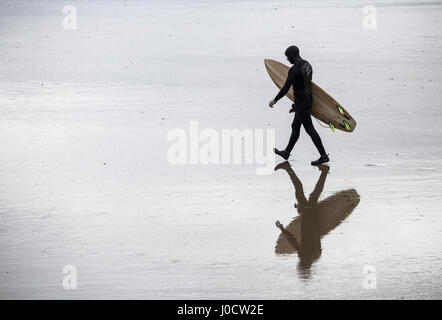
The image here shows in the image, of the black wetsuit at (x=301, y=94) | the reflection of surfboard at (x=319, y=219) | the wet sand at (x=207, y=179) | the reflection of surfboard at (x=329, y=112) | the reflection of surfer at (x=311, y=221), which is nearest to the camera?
the wet sand at (x=207, y=179)

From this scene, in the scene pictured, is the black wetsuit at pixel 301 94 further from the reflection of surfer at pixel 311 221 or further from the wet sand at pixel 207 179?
the reflection of surfer at pixel 311 221

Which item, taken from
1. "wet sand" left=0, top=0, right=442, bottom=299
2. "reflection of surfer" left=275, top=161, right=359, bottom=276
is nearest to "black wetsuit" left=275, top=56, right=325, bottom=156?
"wet sand" left=0, top=0, right=442, bottom=299

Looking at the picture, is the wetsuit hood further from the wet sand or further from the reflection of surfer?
the reflection of surfer

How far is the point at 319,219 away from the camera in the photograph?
10617 mm

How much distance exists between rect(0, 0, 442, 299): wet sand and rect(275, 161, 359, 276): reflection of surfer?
0.03 meters

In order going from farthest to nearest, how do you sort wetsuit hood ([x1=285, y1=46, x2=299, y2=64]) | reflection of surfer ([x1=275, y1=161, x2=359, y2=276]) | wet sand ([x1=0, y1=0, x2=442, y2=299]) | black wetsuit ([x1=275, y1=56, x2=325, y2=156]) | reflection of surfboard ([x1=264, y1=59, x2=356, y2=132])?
reflection of surfboard ([x1=264, y1=59, x2=356, y2=132]) < black wetsuit ([x1=275, y1=56, x2=325, y2=156]) < wetsuit hood ([x1=285, y1=46, x2=299, y2=64]) < reflection of surfer ([x1=275, y1=161, x2=359, y2=276]) < wet sand ([x1=0, y1=0, x2=442, y2=299])

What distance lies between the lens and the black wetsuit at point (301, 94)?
1305 cm

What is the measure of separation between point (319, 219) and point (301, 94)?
3051mm

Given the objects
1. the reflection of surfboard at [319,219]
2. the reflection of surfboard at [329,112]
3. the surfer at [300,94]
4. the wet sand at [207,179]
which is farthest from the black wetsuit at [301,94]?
the reflection of surfboard at [319,219]

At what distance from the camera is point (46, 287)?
8.65 meters

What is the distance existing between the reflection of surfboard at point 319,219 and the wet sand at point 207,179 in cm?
3

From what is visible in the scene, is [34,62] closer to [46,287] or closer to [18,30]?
[18,30]

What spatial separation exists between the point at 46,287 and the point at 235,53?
15.9 meters

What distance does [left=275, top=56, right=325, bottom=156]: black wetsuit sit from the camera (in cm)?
1305
